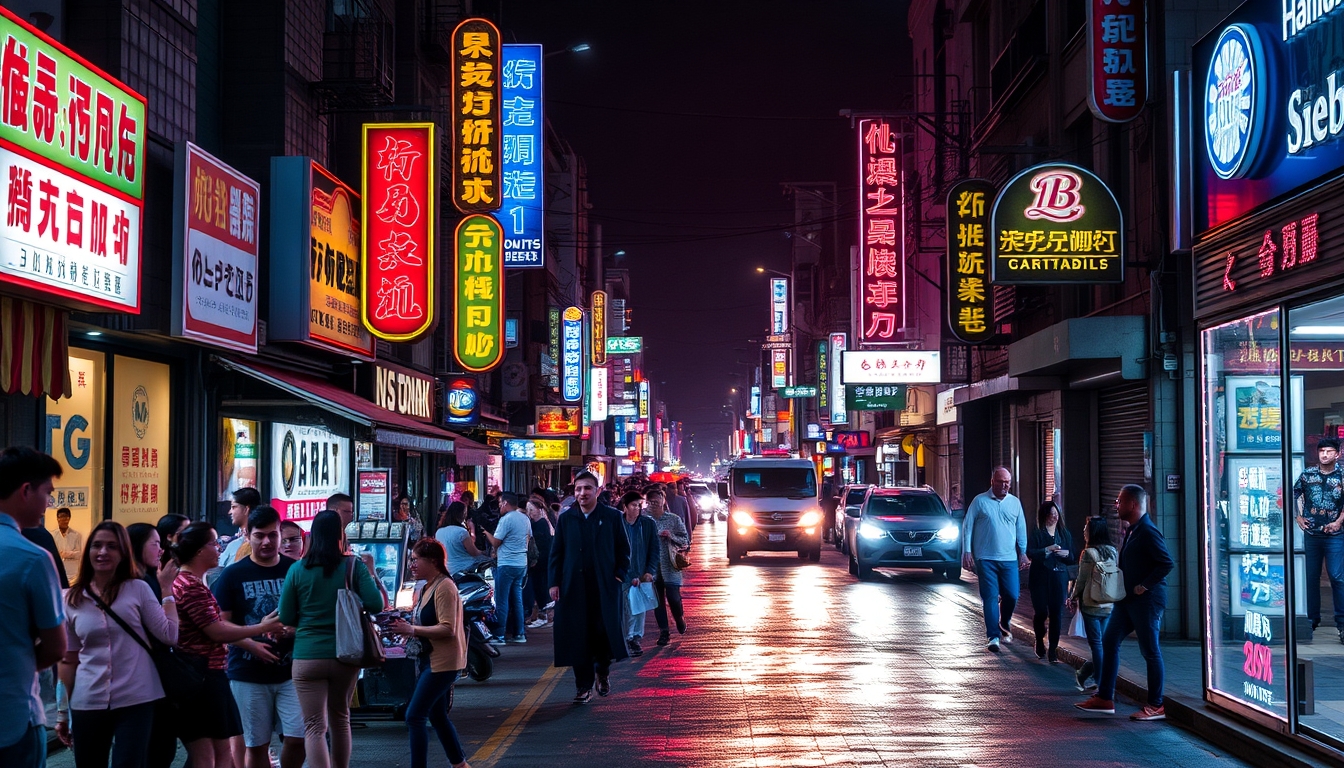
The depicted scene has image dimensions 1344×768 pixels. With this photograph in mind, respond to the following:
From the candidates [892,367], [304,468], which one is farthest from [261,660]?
[892,367]

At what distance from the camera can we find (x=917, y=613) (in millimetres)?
20422

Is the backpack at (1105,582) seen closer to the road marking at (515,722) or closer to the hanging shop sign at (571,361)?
the road marking at (515,722)

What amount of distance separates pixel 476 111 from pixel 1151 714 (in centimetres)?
1634

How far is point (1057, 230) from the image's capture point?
17.8 m

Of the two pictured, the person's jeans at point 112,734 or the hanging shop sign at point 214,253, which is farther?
the hanging shop sign at point 214,253

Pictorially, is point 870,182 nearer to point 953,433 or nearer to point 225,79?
point 953,433

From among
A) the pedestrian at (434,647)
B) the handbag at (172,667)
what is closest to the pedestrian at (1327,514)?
the pedestrian at (434,647)

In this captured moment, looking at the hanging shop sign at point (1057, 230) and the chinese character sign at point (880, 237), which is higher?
the chinese character sign at point (880, 237)

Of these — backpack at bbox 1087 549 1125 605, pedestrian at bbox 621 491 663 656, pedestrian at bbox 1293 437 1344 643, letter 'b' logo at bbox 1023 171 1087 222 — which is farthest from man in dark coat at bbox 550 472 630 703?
letter 'b' logo at bbox 1023 171 1087 222

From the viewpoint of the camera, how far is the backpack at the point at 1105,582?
11703mm

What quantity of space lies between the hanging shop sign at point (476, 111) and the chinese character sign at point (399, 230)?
317cm

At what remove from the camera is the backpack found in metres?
11.7

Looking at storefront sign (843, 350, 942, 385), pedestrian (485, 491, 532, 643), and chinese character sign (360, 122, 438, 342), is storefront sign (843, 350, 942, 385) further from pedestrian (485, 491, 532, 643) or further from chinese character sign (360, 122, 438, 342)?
pedestrian (485, 491, 532, 643)

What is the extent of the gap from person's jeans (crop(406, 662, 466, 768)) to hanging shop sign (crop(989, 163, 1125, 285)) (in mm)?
10997
